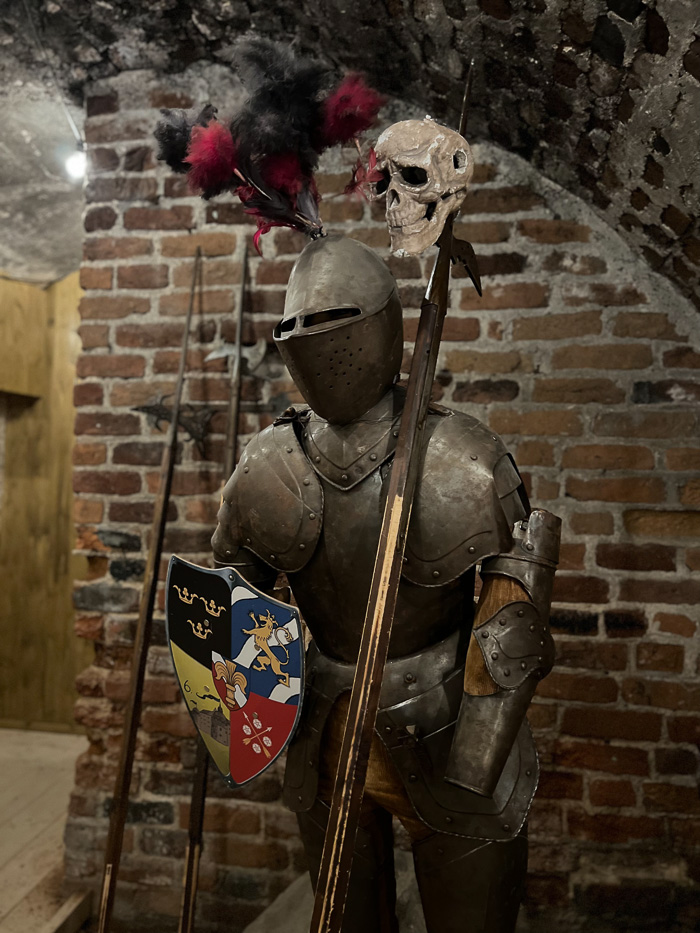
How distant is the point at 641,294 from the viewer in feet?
A: 5.48

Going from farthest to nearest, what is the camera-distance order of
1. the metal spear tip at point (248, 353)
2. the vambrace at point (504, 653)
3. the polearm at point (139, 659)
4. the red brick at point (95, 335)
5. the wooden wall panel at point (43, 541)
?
the wooden wall panel at point (43, 541) < the red brick at point (95, 335) < the metal spear tip at point (248, 353) < the polearm at point (139, 659) < the vambrace at point (504, 653)

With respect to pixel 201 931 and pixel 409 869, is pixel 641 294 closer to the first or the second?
pixel 409 869

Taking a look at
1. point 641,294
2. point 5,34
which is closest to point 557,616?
point 641,294

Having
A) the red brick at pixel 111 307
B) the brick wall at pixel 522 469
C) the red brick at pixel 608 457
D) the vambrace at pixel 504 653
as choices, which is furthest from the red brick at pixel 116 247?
the vambrace at pixel 504 653

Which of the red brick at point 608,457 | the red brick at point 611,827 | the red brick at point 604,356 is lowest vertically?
the red brick at point 611,827

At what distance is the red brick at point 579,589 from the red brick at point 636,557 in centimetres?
5

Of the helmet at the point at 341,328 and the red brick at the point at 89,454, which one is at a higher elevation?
the helmet at the point at 341,328

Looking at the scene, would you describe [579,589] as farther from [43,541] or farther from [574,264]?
[43,541]

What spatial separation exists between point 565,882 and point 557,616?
0.61 m

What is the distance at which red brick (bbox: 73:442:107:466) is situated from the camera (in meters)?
1.88

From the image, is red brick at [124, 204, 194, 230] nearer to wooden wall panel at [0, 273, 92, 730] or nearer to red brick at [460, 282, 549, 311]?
red brick at [460, 282, 549, 311]

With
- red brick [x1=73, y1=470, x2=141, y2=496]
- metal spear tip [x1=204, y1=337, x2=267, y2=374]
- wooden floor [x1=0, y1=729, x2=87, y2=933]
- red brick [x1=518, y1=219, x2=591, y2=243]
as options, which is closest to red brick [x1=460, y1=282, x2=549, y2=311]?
red brick [x1=518, y1=219, x2=591, y2=243]

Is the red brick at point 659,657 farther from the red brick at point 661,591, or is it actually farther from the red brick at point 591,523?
the red brick at point 591,523

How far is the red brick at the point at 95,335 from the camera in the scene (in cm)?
189
